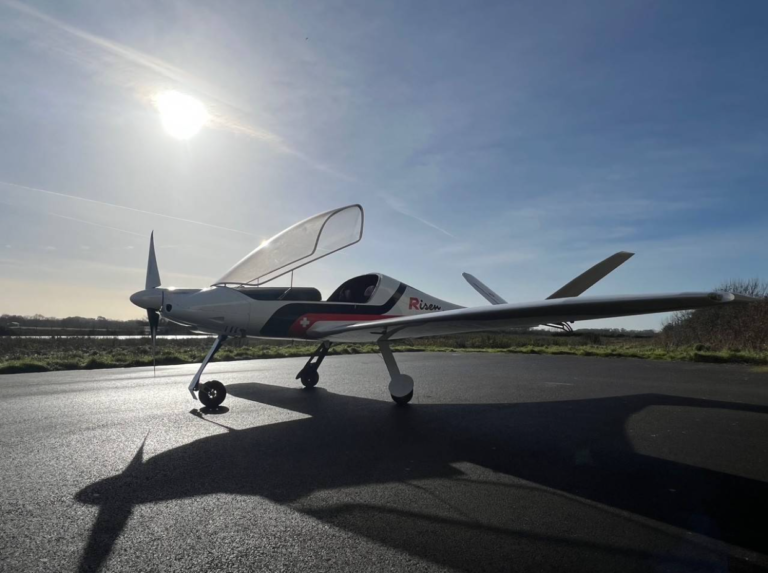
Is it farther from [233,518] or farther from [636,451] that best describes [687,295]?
[233,518]

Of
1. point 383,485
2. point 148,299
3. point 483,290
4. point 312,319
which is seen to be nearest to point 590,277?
point 483,290

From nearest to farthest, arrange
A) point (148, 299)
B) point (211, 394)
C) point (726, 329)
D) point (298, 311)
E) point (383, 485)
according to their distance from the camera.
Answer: point (383, 485), point (148, 299), point (211, 394), point (298, 311), point (726, 329)

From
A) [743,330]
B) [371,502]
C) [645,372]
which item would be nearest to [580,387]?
[645,372]

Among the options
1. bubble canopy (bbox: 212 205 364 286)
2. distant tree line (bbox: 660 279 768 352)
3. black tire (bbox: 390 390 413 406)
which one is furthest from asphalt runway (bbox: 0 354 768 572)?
distant tree line (bbox: 660 279 768 352)

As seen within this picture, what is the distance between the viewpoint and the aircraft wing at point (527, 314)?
4141 millimetres

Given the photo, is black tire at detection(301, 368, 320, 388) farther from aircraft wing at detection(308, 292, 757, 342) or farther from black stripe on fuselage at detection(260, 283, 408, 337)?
black stripe on fuselage at detection(260, 283, 408, 337)

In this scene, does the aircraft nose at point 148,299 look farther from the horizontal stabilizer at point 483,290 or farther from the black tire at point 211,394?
the horizontal stabilizer at point 483,290

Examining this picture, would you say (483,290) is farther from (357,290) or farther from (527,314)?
(527,314)

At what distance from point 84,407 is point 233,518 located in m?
5.23

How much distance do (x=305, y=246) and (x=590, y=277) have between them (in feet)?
18.2

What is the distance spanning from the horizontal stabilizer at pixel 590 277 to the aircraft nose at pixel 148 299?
692 centimetres

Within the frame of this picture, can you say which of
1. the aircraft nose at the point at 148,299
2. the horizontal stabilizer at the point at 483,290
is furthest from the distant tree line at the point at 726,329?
the aircraft nose at the point at 148,299

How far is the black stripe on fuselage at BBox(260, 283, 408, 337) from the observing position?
24.5 feet

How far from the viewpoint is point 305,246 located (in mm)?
7523
